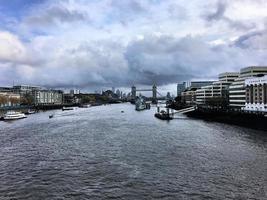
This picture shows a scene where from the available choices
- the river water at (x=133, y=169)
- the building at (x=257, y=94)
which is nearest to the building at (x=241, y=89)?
the building at (x=257, y=94)

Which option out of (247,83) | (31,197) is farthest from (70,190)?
(247,83)

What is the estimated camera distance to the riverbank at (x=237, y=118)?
89.4m

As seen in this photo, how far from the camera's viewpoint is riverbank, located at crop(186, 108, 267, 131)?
89438mm

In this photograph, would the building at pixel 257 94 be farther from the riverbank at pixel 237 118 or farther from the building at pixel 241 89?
the building at pixel 241 89

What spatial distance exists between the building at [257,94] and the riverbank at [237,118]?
919 centimetres

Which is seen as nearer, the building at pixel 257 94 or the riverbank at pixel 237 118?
the riverbank at pixel 237 118

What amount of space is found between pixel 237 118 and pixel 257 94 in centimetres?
1844

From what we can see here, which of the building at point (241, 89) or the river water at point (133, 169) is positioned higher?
the building at point (241, 89)

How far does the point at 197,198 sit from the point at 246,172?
37.2 feet

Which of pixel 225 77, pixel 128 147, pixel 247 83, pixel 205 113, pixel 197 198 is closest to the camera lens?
pixel 197 198

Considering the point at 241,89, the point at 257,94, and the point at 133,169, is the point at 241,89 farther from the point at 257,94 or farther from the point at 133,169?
the point at 133,169

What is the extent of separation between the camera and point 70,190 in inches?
1359

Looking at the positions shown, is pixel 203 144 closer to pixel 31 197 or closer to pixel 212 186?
pixel 212 186

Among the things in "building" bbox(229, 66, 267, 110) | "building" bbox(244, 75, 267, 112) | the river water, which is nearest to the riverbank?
"building" bbox(244, 75, 267, 112)
